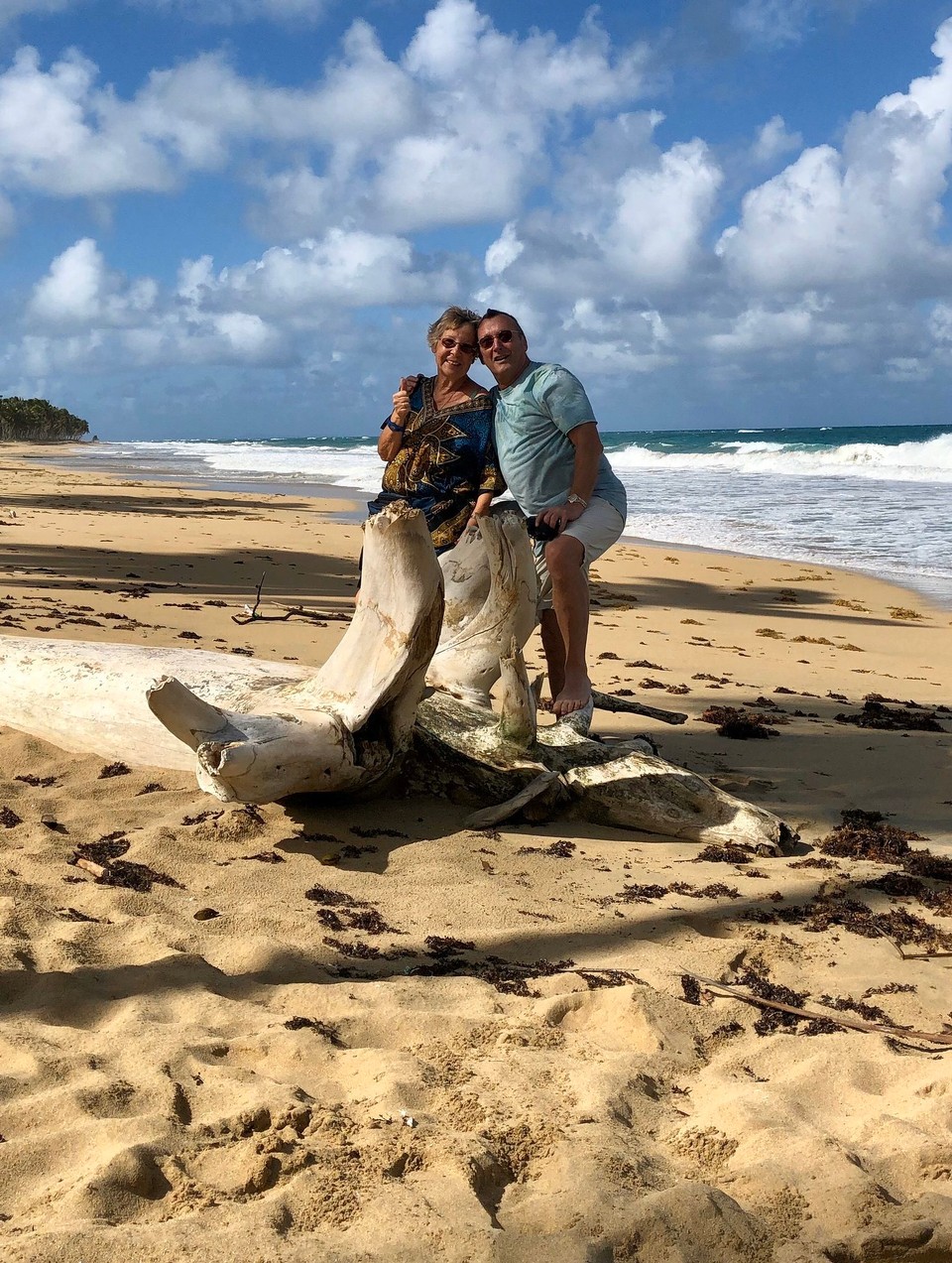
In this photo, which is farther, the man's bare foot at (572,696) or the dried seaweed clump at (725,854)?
the man's bare foot at (572,696)

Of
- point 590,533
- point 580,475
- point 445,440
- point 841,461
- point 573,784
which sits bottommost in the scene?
point 573,784

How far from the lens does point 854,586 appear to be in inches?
531

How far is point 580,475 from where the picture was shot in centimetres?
518

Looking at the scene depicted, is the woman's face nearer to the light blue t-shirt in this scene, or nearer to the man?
the man

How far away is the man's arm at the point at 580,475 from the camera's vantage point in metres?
5.16

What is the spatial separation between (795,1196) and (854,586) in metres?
12.2

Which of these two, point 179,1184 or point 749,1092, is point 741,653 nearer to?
point 749,1092

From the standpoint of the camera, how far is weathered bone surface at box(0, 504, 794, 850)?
4.13 meters

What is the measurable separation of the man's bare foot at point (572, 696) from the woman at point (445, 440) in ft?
3.05

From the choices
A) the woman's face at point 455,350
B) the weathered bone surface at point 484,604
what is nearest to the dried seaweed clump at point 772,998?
the weathered bone surface at point 484,604

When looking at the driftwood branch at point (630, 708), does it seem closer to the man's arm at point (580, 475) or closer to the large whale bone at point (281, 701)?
the man's arm at point (580, 475)

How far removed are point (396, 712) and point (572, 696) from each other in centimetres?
109

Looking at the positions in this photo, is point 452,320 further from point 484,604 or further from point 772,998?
point 772,998

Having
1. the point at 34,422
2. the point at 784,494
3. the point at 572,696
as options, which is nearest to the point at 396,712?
the point at 572,696
